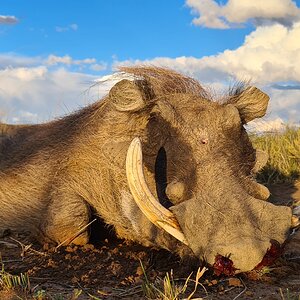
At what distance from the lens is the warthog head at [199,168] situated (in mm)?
2924

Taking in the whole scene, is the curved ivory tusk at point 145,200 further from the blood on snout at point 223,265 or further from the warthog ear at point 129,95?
the warthog ear at point 129,95

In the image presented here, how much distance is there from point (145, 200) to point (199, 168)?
378 millimetres

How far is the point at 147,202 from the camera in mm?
3137

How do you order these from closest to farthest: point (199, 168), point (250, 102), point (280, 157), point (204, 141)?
1. point (199, 168)
2. point (204, 141)
3. point (250, 102)
4. point (280, 157)

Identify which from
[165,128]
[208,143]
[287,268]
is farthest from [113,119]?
[287,268]

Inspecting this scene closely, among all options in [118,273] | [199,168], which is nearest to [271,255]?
[199,168]

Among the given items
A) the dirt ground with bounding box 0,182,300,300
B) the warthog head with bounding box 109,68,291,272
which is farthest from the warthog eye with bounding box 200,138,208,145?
the dirt ground with bounding box 0,182,300,300

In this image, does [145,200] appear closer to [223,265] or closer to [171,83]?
[223,265]

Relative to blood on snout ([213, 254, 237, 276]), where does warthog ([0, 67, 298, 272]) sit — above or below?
above

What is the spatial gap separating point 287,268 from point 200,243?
64cm

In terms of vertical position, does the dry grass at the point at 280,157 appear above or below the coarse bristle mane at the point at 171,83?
below

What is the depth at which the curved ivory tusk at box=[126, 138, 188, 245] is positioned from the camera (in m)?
3.07

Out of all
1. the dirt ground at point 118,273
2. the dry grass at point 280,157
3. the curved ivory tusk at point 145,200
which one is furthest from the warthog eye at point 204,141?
the dry grass at point 280,157

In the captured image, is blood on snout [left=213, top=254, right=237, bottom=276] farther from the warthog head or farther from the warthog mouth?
the warthog mouth
